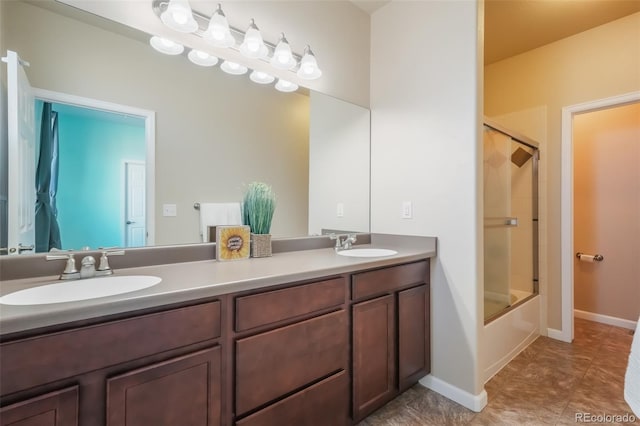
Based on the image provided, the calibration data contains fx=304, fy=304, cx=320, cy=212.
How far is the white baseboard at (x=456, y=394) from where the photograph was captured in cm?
171

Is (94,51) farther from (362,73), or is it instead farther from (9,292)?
(362,73)

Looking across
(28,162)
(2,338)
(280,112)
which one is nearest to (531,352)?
(280,112)

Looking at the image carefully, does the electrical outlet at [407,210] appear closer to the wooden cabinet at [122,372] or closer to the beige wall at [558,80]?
the wooden cabinet at [122,372]

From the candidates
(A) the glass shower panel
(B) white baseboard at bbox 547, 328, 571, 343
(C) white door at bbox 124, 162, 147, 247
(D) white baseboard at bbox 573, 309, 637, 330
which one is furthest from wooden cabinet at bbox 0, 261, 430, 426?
(D) white baseboard at bbox 573, 309, 637, 330

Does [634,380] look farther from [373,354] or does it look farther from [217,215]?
[217,215]

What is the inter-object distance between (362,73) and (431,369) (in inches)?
82.2

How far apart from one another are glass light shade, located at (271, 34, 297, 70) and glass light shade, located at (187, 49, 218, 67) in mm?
335

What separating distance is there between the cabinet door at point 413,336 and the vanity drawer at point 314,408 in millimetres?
Result: 441

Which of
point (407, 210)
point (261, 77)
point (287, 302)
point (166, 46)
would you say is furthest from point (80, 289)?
point (407, 210)

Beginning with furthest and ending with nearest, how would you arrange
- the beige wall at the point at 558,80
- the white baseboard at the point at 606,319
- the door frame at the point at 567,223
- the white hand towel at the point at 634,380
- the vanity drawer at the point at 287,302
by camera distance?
the white baseboard at the point at 606,319 → the door frame at the point at 567,223 → the beige wall at the point at 558,80 → the vanity drawer at the point at 287,302 → the white hand towel at the point at 634,380

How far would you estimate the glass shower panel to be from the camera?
2.25 meters

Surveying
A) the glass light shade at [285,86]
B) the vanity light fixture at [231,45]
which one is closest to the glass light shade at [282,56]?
the vanity light fixture at [231,45]

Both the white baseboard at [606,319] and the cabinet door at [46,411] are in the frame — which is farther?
the white baseboard at [606,319]

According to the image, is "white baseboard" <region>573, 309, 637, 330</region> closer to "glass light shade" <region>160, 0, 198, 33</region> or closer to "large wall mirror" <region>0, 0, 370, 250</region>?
"large wall mirror" <region>0, 0, 370, 250</region>
